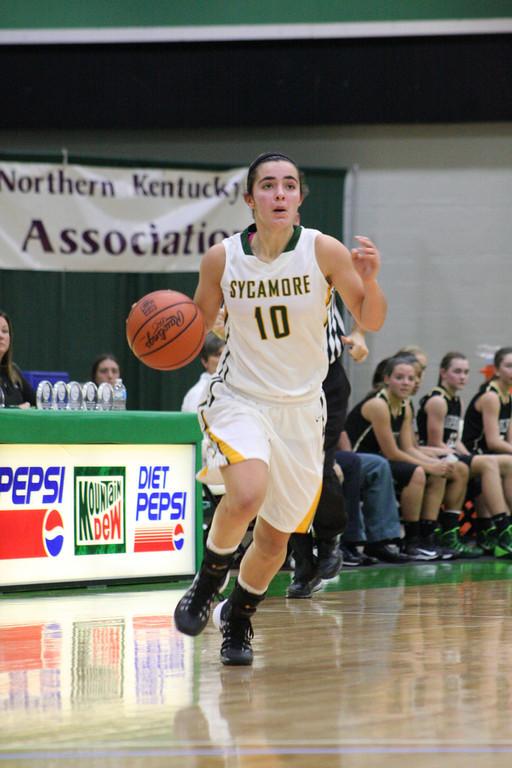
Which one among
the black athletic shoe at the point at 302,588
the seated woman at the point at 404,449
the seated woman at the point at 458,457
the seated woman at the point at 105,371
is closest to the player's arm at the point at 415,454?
the seated woman at the point at 404,449

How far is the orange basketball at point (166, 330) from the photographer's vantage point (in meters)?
4.07

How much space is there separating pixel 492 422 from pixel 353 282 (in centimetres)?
538

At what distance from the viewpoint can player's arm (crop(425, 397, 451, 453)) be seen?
9.00 m

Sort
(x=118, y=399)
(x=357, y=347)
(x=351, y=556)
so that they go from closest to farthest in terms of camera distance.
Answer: (x=357, y=347) → (x=118, y=399) → (x=351, y=556)

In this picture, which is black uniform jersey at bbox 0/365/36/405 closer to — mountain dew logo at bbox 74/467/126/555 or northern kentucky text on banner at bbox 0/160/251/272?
mountain dew logo at bbox 74/467/126/555

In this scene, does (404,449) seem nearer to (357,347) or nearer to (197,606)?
(357,347)

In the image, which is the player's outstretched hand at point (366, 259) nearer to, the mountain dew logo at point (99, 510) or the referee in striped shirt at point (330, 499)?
the referee in striped shirt at point (330, 499)

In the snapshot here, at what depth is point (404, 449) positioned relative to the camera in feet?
28.4

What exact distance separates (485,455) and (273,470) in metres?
5.42

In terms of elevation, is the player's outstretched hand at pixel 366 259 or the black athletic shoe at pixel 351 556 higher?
the player's outstretched hand at pixel 366 259

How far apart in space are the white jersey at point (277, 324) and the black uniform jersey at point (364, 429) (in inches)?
177

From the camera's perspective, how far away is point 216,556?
4.02 m

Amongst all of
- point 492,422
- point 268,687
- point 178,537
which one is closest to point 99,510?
point 178,537

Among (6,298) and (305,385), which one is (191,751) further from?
(6,298)
